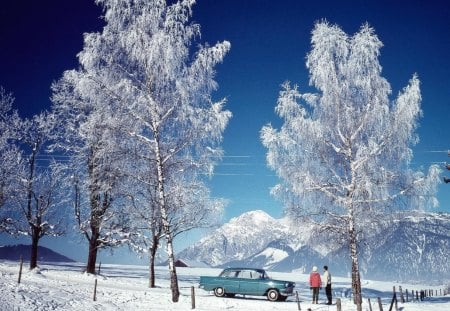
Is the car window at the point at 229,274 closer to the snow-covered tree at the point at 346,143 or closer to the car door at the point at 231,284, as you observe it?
the car door at the point at 231,284

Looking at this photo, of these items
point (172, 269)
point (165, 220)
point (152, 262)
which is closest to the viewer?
point (165, 220)

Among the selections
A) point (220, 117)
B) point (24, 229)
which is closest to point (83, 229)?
point (24, 229)

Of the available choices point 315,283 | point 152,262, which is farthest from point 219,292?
point 152,262

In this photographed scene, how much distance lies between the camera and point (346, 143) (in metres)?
18.3

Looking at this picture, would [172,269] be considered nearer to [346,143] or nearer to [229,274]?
[229,274]

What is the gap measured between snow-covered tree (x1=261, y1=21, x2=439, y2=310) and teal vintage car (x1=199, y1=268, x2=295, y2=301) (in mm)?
4720

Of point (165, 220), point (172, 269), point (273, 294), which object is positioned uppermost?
point (165, 220)

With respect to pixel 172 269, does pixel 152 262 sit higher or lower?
lower

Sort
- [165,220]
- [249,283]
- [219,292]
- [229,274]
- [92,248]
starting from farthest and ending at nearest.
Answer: [92,248] → [229,274] → [219,292] → [249,283] → [165,220]

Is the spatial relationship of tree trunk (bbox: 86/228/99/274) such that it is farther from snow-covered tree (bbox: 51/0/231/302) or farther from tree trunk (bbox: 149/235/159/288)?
snow-covered tree (bbox: 51/0/231/302)

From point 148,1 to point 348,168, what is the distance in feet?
41.3

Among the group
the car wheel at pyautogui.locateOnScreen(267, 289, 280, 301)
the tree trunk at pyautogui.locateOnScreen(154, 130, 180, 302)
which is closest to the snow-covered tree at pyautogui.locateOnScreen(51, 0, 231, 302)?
the tree trunk at pyautogui.locateOnScreen(154, 130, 180, 302)

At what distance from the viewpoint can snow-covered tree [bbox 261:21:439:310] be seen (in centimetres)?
1748

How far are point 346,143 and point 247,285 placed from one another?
1006cm
